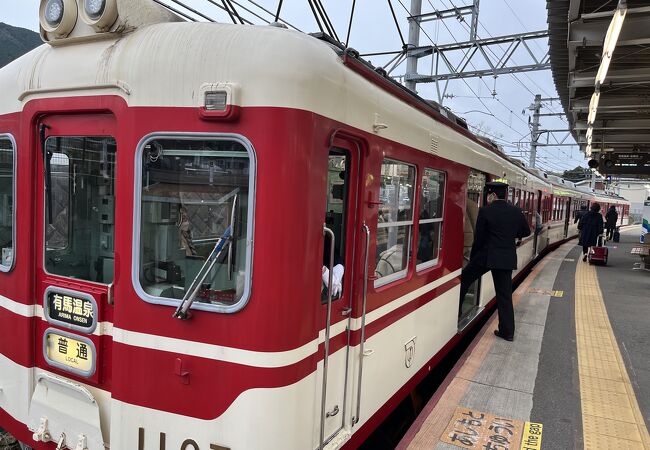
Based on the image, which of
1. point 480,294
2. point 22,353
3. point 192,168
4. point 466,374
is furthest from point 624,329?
point 22,353

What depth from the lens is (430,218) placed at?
423 cm

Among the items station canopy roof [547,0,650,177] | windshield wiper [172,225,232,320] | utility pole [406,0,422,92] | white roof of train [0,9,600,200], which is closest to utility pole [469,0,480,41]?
utility pole [406,0,422,92]

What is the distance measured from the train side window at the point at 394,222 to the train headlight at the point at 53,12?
2034mm

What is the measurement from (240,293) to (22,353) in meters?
1.54

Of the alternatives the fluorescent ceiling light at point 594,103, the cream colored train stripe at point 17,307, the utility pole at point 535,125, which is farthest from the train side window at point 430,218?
the utility pole at point 535,125

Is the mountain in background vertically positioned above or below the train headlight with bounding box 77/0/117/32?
above

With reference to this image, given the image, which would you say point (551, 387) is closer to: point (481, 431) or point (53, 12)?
point (481, 431)

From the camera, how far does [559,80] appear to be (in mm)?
10484

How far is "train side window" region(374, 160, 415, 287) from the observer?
3229 mm

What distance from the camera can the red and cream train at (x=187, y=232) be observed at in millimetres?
2275

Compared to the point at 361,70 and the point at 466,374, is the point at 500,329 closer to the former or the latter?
the point at 466,374

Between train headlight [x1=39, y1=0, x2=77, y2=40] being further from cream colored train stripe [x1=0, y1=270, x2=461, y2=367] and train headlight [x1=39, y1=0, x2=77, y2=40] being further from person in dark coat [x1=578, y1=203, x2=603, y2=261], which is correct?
person in dark coat [x1=578, y1=203, x2=603, y2=261]

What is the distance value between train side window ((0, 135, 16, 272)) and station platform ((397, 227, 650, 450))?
2.90 m

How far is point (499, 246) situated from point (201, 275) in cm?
404
